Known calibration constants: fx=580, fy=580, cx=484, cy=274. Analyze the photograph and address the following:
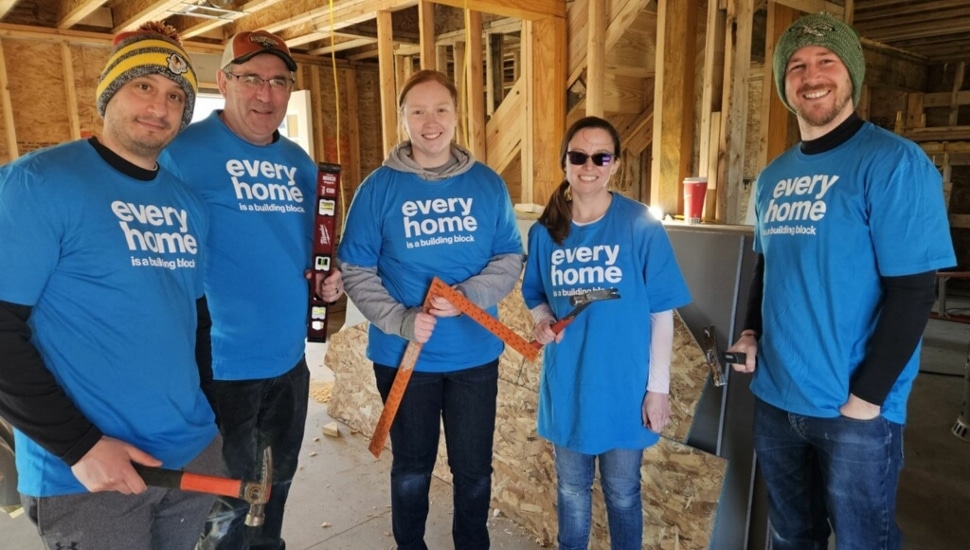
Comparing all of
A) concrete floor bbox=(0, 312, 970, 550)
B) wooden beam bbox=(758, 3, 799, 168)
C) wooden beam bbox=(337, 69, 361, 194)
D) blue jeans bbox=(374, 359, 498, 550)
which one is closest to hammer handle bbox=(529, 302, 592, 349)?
blue jeans bbox=(374, 359, 498, 550)

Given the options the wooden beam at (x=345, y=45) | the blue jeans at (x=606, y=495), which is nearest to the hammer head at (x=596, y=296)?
the blue jeans at (x=606, y=495)

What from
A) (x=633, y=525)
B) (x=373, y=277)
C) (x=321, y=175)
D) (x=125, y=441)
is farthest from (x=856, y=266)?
(x=125, y=441)

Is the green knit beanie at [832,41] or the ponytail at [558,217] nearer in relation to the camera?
the green knit beanie at [832,41]

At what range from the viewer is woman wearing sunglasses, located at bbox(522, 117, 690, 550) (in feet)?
5.37

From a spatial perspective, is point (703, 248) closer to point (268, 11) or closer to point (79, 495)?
point (79, 495)

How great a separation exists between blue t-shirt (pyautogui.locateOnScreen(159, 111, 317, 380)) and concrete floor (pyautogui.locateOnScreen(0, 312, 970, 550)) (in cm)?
124

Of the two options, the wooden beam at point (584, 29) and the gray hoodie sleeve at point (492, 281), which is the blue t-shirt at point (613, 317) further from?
the wooden beam at point (584, 29)

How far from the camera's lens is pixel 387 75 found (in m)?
3.71

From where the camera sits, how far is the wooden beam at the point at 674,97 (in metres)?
2.73

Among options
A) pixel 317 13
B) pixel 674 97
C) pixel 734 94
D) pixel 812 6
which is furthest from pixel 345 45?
pixel 734 94

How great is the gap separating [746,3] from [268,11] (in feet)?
12.0

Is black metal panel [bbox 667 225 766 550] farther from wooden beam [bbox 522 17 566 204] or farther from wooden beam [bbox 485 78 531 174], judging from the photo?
wooden beam [bbox 485 78 531 174]

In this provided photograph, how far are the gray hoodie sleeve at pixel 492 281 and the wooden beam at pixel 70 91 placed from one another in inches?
210

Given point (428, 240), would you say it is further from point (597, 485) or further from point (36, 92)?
point (36, 92)
